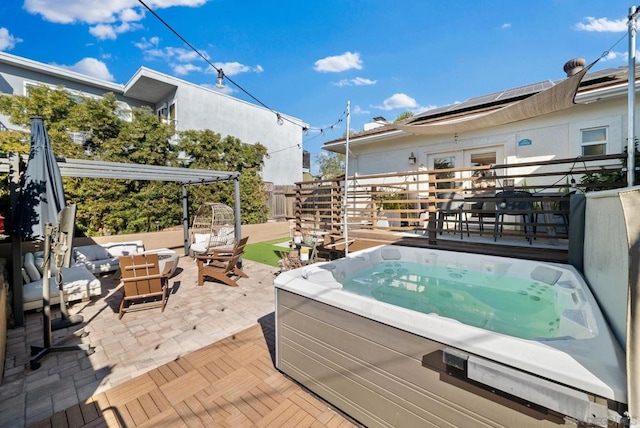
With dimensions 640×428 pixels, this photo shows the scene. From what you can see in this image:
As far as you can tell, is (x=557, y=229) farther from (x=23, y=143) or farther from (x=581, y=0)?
(x=23, y=143)

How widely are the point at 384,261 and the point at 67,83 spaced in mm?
14810

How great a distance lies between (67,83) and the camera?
1154 cm

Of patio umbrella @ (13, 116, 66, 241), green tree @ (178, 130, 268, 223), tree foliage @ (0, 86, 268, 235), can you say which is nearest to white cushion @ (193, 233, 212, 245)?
tree foliage @ (0, 86, 268, 235)

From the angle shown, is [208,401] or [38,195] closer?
[208,401]

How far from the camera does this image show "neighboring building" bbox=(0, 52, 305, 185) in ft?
34.3

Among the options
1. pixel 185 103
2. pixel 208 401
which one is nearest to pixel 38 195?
pixel 208 401

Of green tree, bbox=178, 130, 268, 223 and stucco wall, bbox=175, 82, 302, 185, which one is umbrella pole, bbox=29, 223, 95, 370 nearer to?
green tree, bbox=178, 130, 268, 223

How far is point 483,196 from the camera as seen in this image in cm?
584

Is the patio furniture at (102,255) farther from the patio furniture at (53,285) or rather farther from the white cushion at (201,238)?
the white cushion at (201,238)

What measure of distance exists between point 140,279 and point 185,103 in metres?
11.0

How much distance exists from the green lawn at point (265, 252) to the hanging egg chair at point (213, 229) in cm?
92

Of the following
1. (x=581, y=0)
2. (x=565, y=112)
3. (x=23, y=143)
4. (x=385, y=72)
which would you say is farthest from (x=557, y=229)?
(x=23, y=143)

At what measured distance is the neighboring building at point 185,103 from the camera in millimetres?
10445

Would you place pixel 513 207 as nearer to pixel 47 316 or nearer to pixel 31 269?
pixel 47 316
